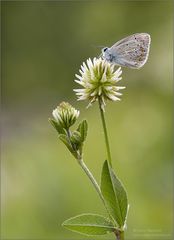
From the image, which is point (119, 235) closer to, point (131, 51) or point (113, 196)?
point (113, 196)

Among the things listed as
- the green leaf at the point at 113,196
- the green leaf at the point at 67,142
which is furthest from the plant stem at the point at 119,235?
the green leaf at the point at 67,142

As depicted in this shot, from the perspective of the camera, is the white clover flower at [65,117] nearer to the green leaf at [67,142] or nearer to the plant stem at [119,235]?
the green leaf at [67,142]

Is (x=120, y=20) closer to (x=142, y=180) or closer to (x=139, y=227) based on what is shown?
(x=142, y=180)

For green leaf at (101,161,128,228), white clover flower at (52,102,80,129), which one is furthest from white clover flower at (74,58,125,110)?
green leaf at (101,161,128,228)

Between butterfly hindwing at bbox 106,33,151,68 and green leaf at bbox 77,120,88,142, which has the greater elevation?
butterfly hindwing at bbox 106,33,151,68

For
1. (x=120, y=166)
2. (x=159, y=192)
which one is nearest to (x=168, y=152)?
(x=120, y=166)

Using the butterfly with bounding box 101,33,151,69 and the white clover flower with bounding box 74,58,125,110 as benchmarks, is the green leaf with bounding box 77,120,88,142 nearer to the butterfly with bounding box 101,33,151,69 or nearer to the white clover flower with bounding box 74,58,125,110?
the white clover flower with bounding box 74,58,125,110

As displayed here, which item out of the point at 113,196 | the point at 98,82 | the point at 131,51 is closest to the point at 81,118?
the point at 131,51
